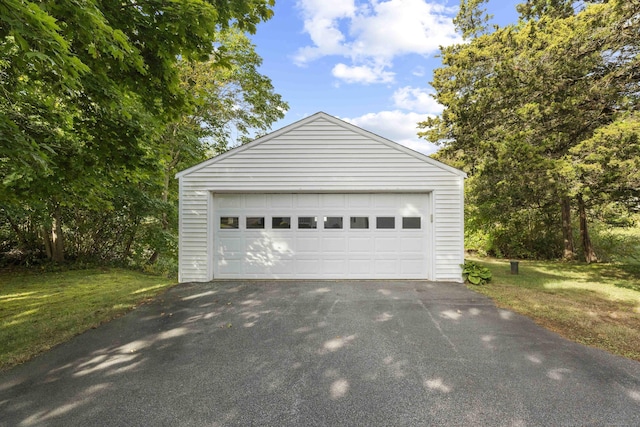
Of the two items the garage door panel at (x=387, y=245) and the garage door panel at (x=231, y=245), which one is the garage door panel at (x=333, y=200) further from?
the garage door panel at (x=231, y=245)

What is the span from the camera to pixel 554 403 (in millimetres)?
2432

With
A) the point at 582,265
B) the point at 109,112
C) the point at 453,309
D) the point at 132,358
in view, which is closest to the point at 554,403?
the point at 453,309

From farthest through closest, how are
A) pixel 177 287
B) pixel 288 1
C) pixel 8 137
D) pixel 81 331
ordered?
1. pixel 288 1
2. pixel 177 287
3. pixel 81 331
4. pixel 8 137

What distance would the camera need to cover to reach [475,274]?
21.6ft

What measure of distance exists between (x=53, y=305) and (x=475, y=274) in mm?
8904

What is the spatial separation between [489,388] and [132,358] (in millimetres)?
3881

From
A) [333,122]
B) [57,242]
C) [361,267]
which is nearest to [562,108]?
[333,122]

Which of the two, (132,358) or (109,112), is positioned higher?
(109,112)

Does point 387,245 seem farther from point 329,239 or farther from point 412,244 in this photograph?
point 329,239

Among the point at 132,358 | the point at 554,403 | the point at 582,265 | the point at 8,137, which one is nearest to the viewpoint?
the point at 554,403

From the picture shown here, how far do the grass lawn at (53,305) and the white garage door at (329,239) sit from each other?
210 cm

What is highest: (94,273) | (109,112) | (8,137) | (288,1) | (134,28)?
(288,1)

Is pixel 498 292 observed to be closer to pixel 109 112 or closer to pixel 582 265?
pixel 582 265

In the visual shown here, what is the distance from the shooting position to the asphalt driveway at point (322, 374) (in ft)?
7.59
